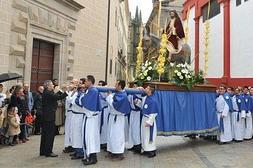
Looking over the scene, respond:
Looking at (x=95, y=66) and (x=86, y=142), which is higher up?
(x=95, y=66)

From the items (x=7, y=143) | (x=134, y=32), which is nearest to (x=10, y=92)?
(x=7, y=143)

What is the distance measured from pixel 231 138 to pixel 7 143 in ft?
22.0

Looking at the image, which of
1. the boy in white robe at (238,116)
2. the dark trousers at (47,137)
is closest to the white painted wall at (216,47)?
the boy in white robe at (238,116)

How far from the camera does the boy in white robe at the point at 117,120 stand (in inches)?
322

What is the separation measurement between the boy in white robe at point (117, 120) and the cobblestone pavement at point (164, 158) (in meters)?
0.26

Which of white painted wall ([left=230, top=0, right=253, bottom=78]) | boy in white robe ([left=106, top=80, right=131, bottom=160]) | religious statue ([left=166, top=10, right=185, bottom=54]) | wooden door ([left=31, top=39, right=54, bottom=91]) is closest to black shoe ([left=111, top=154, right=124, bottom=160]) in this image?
boy in white robe ([left=106, top=80, right=131, bottom=160])

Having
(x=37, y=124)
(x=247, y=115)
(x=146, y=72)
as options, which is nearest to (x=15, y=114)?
(x=37, y=124)

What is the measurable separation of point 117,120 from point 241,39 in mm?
10208

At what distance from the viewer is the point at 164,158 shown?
8648mm

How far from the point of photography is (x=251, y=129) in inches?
484

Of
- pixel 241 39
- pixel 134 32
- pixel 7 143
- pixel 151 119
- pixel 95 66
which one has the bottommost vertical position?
pixel 7 143

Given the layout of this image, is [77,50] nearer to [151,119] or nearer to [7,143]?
[7,143]

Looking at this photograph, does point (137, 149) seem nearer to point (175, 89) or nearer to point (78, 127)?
point (78, 127)

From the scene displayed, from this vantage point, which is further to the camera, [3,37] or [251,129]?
[251,129]
